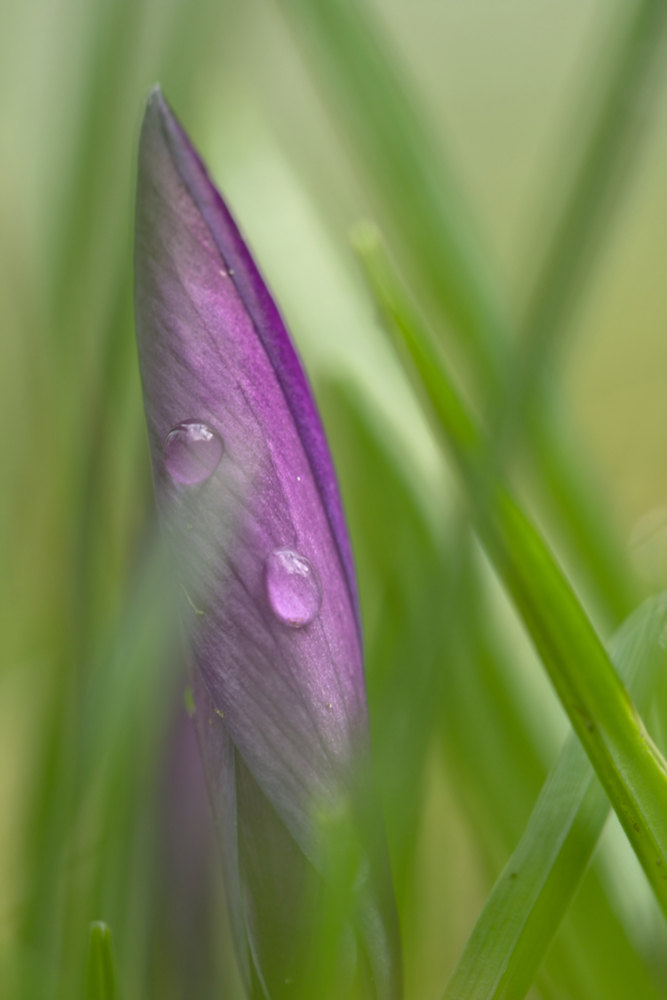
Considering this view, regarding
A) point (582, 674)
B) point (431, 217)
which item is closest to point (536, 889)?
point (582, 674)

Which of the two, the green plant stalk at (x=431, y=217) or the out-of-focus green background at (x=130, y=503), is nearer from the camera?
the out-of-focus green background at (x=130, y=503)

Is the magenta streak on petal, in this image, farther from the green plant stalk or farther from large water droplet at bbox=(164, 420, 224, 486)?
the green plant stalk

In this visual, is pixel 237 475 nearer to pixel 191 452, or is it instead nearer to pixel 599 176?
pixel 191 452

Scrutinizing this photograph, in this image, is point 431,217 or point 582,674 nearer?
point 582,674

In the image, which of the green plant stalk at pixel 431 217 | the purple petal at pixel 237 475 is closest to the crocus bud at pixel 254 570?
the purple petal at pixel 237 475

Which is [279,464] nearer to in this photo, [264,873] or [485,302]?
[264,873]

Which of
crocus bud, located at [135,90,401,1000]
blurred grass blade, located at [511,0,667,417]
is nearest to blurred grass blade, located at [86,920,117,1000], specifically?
crocus bud, located at [135,90,401,1000]

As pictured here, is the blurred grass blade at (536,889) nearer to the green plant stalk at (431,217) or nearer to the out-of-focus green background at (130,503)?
the out-of-focus green background at (130,503)
